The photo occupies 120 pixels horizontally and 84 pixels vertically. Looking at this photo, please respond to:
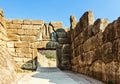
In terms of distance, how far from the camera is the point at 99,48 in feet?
22.7

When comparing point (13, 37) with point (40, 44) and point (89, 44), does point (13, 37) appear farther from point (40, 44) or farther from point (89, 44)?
point (89, 44)

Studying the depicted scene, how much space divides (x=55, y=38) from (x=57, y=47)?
0.57 meters

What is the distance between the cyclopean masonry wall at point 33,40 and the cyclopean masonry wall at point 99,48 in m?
2.26

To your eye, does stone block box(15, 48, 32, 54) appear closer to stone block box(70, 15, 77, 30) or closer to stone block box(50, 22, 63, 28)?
stone block box(50, 22, 63, 28)

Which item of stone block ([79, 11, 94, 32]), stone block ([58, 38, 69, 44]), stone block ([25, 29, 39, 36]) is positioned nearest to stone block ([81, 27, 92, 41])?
stone block ([79, 11, 94, 32])

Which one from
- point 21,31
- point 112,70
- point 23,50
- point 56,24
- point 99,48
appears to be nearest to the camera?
point 112,70

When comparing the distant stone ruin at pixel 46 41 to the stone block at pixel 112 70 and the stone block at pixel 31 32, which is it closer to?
the stone block at pixel 31 32

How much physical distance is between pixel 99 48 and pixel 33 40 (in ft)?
19.1

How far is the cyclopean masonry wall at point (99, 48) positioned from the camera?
560cm

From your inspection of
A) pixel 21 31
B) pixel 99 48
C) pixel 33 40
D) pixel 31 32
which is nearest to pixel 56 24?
pixel 31 32

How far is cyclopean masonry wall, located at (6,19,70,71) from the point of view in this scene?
11688mm

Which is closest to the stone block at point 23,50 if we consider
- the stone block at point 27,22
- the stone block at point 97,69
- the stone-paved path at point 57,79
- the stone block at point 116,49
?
the stone block at point 27,22

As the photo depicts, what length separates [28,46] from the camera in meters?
11.8

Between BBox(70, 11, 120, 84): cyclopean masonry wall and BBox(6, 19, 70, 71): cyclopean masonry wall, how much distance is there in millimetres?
2257
